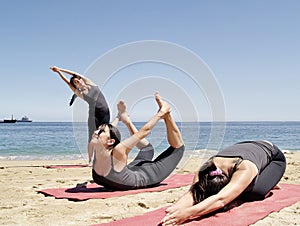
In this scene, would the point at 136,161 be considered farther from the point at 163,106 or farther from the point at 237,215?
the point at 237,215

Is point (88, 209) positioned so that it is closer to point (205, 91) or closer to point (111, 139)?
point (111, 139)

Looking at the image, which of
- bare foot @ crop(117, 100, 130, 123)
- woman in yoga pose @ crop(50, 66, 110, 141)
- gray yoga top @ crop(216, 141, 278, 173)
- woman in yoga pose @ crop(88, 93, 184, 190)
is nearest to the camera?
gray yoga top @ crop(216, 141, 278, 173)

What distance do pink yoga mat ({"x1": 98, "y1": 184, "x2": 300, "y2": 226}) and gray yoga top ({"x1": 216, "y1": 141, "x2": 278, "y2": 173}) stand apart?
340 millimetres

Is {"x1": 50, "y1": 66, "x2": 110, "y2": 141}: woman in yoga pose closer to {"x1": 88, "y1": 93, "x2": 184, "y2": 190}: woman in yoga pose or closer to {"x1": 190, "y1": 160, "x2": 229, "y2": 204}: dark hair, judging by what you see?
{"x1": 88, "y1": 93, "x2": 184, "y2": 190}: woman in yoga pose

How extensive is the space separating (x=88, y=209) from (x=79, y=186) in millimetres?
1428

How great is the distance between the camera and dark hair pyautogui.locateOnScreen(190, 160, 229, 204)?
2913 millimetres

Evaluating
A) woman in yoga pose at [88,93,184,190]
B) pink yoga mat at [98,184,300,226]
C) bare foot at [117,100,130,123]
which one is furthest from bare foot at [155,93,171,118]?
pink yoga mat at [98,184,300,226]

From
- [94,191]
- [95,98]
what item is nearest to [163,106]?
[94,191]

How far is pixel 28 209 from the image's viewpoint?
11.5ft

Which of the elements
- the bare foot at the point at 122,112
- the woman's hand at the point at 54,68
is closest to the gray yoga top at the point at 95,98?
the woman's hand at the point at 54,68

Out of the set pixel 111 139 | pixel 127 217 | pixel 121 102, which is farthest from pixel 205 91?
pixel 127 217

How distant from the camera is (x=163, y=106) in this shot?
13.6ft

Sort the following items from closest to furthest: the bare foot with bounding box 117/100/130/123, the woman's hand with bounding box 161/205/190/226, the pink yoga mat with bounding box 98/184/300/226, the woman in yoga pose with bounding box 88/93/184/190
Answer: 1. the woman's hand with bounding box 161/205/190/226
2. the pink yoga mat with bounding box 98/184/300/226
3. the woman in yoga pose with bounding box 88/93/184/190
4. the bare foot with bounding box 117/100/130/123

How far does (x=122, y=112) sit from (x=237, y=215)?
2668 mm
